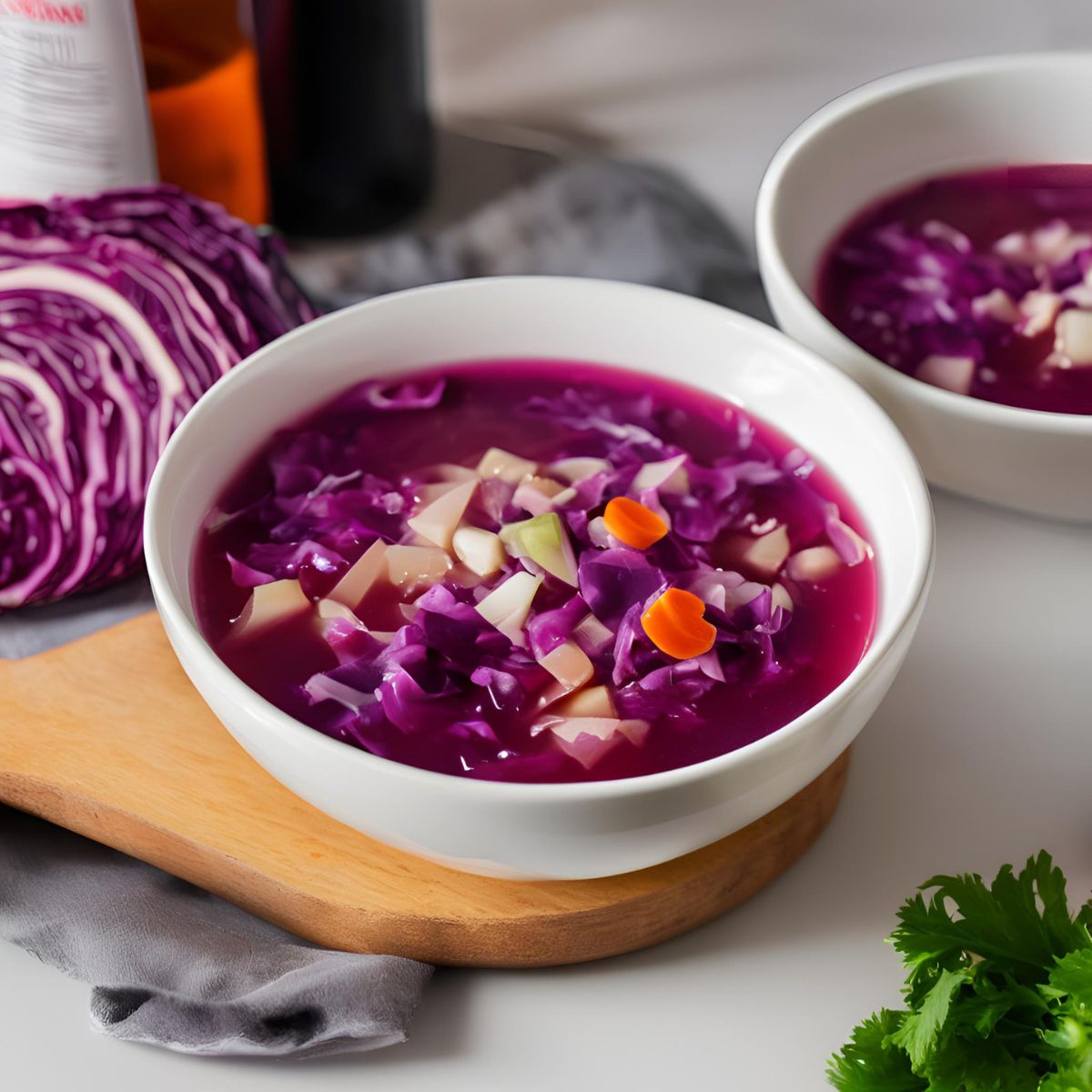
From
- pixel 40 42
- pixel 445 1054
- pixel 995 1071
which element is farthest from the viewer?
pixel 40 42

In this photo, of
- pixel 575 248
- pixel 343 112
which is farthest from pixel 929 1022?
pixel 343 112

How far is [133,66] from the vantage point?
2.32m

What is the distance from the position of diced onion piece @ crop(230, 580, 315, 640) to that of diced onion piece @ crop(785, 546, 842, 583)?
21.4 inches

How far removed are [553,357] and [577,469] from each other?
0.26m

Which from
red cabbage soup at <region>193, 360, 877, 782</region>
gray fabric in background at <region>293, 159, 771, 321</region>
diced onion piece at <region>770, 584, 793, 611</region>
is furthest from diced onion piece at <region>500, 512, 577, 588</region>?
gray fabric in background at <region>293, 159, 771, 321</region>

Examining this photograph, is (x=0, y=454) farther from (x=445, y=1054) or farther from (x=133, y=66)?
(x=445, y=1054)

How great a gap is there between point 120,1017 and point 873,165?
1.65 m

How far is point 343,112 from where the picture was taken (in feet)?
8.70

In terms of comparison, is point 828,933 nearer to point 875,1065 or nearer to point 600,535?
point 875,1065

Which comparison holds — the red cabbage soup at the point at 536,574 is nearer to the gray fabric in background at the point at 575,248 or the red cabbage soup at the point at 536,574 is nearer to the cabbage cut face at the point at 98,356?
the cabbage cut face at the point at 98,356

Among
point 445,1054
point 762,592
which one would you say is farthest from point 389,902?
point 762,592

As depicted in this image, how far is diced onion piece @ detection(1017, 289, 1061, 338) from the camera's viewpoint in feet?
7.11

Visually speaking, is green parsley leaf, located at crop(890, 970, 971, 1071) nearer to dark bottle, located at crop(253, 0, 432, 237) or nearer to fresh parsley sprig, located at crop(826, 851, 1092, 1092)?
fresh parsley sprig, located at crop(826, 851, 1092, 1092)

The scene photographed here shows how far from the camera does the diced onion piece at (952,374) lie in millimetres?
2107
